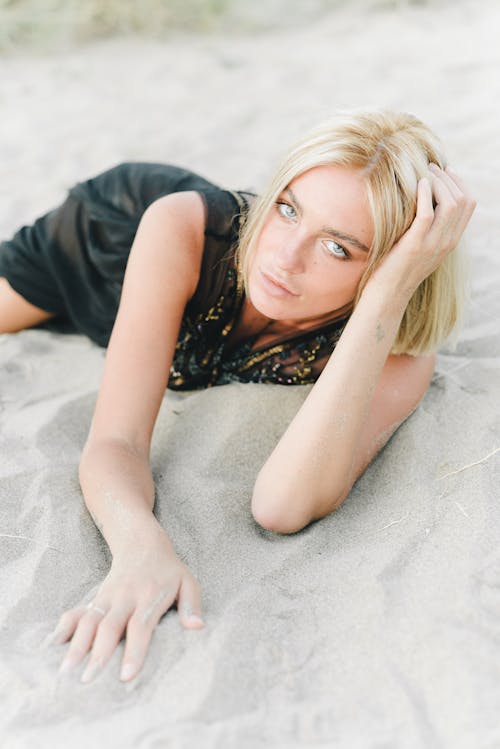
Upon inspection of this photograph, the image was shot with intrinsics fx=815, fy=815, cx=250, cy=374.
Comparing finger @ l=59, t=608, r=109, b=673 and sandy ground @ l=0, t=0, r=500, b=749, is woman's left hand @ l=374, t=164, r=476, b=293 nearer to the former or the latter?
sandy ground @ l=0, t=0, r=500, b=749

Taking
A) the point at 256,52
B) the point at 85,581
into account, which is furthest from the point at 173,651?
the point at 256,52

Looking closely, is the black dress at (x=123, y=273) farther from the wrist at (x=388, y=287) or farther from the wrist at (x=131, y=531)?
the wrist at (x=131, y=531)

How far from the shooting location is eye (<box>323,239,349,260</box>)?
2.28m

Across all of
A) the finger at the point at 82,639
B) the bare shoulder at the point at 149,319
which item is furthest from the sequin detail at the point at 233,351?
the finger at the point at 82,639

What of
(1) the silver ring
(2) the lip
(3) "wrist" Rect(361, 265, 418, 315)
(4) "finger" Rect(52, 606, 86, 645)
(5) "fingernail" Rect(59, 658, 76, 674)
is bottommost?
(4) "finger" Rect(52, 606, 86, 645)

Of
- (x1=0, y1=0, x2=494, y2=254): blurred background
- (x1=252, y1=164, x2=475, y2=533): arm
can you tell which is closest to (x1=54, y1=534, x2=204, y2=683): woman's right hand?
(x1=252, y1=164, x2=475, y2=533): arm

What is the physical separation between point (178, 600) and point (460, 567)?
0.71 meters

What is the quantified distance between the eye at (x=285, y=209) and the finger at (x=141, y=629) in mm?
1092

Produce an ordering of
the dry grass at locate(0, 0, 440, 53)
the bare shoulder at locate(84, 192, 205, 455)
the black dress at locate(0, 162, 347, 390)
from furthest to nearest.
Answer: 1. the dry grass at locate(0, 0, 440, 53)
2. the black dress at locate(0, 162, 347, 390)
3. the bare shoulder at locate(84, 192, 205, 455)

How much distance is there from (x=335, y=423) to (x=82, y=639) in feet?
2.99

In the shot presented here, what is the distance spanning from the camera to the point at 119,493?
2.27 m

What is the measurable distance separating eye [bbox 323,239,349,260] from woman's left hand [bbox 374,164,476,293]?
5.1 inches

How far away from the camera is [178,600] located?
2.02m

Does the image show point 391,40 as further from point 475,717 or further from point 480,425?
point 475,717
